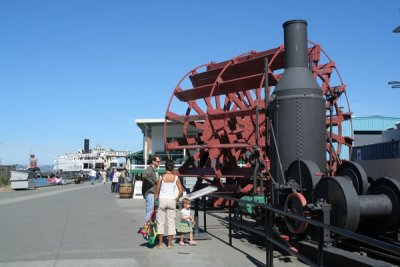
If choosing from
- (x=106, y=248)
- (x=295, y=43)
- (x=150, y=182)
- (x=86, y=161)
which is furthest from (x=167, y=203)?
(x=86, y=161)

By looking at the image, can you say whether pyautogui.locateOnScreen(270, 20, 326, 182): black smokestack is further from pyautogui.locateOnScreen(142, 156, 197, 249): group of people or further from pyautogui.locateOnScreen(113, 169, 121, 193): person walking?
pyautogui.locateOnScreen(113, 169, 121, 193): person walking

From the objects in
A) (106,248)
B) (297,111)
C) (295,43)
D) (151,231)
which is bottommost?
(106,248)

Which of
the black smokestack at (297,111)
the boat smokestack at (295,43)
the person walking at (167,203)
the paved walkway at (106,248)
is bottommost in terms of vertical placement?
the paved walkway at (106,248)

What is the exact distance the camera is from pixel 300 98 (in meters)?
7.70

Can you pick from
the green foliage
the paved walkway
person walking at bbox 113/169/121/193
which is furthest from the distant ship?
the paved walkway

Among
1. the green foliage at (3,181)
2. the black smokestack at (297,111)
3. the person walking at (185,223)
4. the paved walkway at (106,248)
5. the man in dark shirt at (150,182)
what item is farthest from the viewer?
the green foliage at (3,181)

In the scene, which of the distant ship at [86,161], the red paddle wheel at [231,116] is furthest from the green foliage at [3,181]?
the distant ship at [86,161]

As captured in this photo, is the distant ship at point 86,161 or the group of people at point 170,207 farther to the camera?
the distant ship at point 86,161

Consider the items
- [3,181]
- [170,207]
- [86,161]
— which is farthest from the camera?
[86,161]

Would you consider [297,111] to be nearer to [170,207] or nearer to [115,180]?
[170,207]

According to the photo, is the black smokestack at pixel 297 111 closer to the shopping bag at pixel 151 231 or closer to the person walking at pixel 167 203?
the person walking at pixel 167 203

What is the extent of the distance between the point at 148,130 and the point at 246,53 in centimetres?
1825

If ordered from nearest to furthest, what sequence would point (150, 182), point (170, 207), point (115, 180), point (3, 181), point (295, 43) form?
point (295, 43), point (170, 207), point (150, 182), point (115, 180), point (3, 181)

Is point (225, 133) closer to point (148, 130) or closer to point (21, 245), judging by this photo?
point (21, 245)
